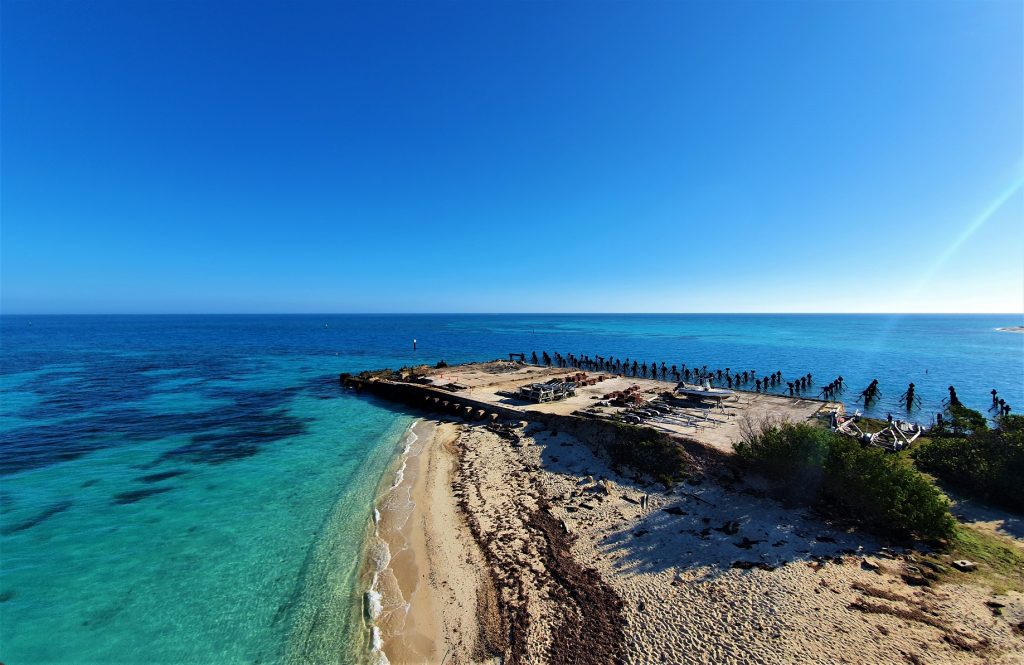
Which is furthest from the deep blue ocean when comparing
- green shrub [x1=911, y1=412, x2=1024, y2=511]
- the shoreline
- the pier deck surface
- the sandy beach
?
green shrub [x1=911, y1=412, x2=1024, y2=511]

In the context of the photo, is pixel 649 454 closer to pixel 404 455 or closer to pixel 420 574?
pixel 420 574

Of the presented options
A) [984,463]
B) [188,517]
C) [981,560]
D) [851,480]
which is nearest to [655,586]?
[851,480]

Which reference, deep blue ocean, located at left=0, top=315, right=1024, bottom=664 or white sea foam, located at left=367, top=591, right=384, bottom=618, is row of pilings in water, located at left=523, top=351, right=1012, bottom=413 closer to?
deep blue ocean, located at left=0, top=315, right=1024, bottom=664

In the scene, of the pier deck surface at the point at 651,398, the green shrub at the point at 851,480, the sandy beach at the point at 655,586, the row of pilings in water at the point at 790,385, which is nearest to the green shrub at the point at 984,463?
the green shrub at the point at 851,480

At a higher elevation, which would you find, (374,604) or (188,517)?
(188,517)

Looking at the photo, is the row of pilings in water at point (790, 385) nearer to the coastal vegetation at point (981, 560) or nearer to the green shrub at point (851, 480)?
the green shrub at point (851, 480)

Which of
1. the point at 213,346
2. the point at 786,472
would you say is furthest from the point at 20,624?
the point at 213,346
